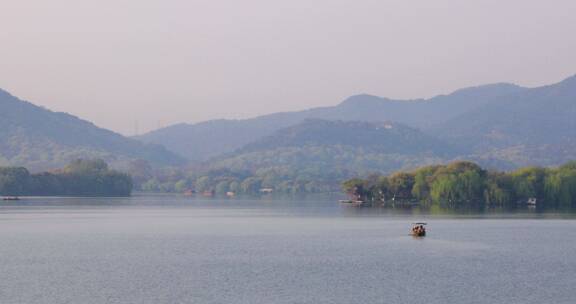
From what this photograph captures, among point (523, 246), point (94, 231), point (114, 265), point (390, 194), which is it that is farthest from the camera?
point (390, 194)

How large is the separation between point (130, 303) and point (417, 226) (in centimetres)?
4453

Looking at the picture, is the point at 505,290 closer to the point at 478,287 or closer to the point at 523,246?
the point at 478,287

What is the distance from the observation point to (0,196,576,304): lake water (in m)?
50.3

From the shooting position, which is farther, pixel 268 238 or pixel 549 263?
pixel 268 238

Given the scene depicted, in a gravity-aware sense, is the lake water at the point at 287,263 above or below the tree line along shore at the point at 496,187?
below

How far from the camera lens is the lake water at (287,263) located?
165 feet

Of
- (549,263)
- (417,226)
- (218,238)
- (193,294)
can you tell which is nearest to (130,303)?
(193,294)

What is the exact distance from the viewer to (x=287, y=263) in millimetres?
64000

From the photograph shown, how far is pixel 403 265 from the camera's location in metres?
62.7

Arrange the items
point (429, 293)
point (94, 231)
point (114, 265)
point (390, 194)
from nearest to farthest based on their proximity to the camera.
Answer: point (429, 293)
point (114, 265)
point (94, 231)
point (390, 194)

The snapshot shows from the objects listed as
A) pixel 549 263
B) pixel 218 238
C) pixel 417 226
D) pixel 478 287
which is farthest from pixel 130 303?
pixel 417 226

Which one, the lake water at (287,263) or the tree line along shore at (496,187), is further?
the tree line along shore at (496,187)

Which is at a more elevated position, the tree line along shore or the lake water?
the tree line along shore

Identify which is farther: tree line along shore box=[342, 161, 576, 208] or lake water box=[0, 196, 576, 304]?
tree line along shore box=[342, 161, 576, 208]
